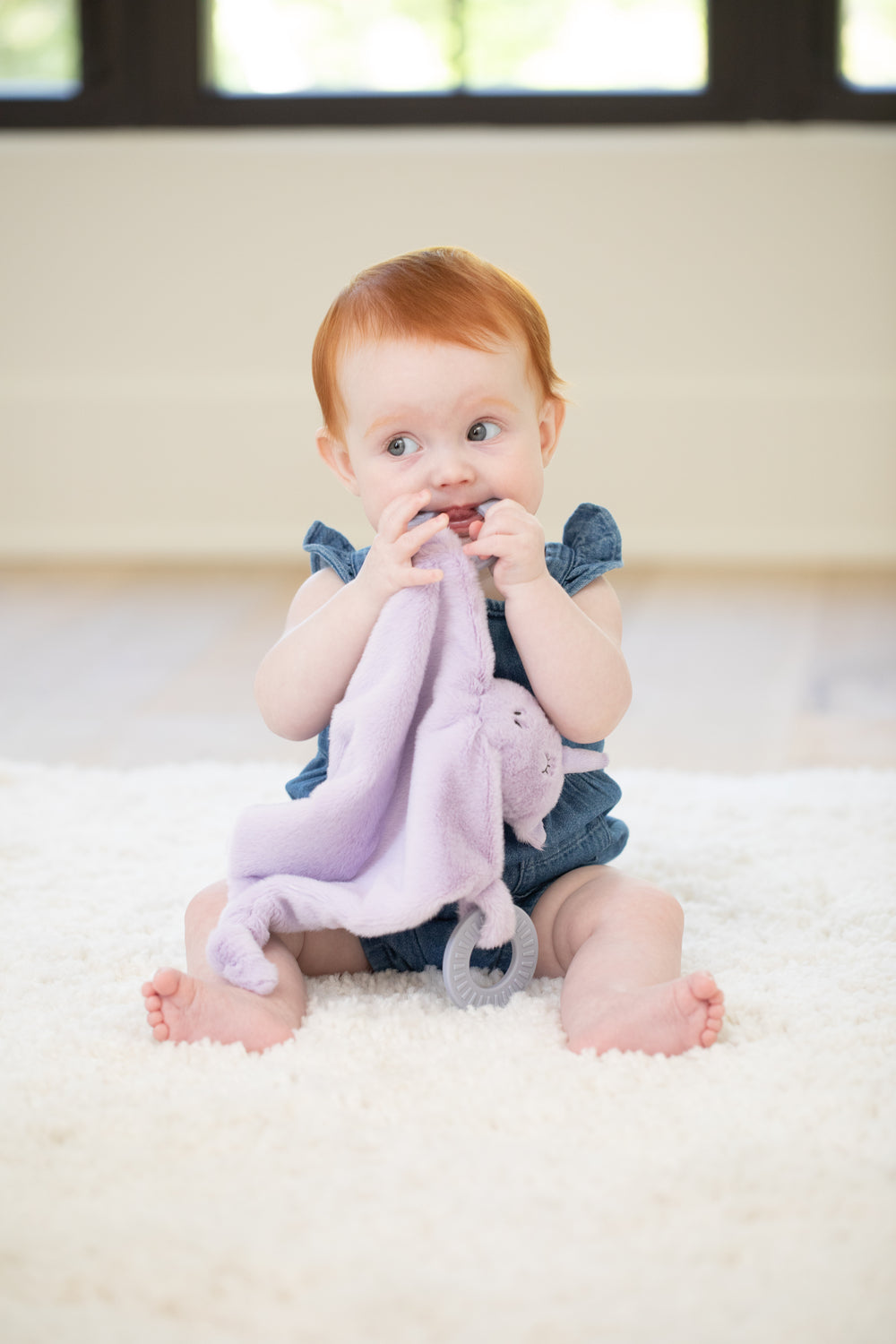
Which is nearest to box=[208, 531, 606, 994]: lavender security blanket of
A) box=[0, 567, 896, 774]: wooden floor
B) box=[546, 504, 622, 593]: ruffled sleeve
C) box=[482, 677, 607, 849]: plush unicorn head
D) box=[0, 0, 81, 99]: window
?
box=[482, 677, 607, 849]: plush unicorn head

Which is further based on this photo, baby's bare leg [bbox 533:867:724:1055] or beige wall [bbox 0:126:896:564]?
beige wall [bbox 0:126:896:564]

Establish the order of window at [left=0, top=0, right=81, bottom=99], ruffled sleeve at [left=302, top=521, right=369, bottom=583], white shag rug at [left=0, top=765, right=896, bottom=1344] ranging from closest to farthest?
white shag rug at [left=0, top=765, right=896, bottom=1344]
ruffled sleeve at [left=302, top=521, right=369, bottom=583]
window at [left=0, top=0, right=81, bottom=99]

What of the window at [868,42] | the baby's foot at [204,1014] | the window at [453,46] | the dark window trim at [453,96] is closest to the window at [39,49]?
the dark window trim at [453,96]

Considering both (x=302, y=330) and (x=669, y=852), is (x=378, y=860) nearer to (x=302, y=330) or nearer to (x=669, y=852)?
(x=669, y=852)

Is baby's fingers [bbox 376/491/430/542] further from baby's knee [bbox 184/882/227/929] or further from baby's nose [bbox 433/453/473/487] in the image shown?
→ baby's knee [bbox 184/882/227/929]

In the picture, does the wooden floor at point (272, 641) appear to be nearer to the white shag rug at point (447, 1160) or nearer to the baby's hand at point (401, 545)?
the white shag rug at point (447, 1160)

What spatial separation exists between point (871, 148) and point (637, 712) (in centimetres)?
147

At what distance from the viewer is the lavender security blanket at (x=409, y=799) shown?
826 millimetres

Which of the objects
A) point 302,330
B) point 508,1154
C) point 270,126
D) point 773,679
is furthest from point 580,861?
point 270,126

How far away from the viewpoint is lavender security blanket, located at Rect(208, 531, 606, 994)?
2.71 feet

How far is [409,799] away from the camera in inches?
33.0

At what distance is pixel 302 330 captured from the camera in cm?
276

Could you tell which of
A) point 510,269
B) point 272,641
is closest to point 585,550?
point 272,641

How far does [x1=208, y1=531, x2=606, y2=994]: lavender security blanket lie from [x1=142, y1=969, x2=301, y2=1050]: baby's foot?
25 mm
